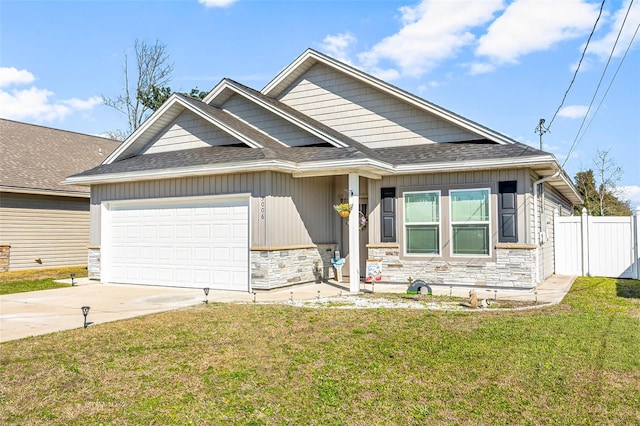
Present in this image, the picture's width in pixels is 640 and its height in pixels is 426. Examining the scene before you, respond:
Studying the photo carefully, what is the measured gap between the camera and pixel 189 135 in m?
13.5

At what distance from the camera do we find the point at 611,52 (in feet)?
29.2

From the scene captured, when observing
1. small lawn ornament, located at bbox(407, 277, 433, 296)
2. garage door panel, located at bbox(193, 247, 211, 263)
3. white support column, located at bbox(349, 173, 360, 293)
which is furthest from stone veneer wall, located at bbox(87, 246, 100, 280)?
small lawn ornament, located at bbox(407, 277, 433, 296)

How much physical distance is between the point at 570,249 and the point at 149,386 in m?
13.8

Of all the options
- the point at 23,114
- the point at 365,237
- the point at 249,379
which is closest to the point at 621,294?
the point at 365,237

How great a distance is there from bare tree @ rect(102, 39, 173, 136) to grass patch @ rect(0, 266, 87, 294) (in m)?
15.6

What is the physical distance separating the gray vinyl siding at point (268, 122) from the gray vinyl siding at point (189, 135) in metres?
1.33

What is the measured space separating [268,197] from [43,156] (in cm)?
1180

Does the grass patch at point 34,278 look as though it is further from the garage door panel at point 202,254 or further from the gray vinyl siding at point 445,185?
the gray vinyl siding at point 445,185

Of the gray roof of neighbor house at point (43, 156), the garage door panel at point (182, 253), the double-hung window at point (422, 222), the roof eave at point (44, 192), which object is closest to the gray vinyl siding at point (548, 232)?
the double-hung window at point (422, 222)

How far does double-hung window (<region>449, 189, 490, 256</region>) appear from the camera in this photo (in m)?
11.3

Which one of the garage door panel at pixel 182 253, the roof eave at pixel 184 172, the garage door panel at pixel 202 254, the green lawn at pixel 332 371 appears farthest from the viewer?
the garage door panel at pixel 182 253

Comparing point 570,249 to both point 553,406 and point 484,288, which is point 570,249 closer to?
point 484,288

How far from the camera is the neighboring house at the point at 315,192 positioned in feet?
36.8

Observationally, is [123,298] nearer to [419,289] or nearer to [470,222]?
[419,289]
